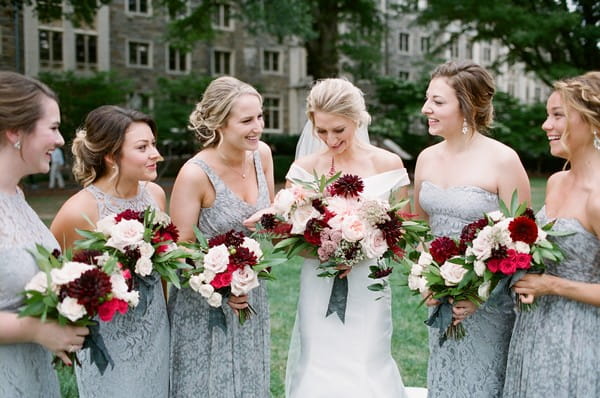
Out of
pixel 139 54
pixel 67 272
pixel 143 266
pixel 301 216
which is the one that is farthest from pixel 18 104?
pixel 139 54

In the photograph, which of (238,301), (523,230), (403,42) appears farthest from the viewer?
(403,42)

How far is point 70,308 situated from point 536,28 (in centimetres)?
3073

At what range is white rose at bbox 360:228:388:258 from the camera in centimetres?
400

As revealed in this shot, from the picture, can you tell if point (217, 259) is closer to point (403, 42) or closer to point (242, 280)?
point (242, 280)

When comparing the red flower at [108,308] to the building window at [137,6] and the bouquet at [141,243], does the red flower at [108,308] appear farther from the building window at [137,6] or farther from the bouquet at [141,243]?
the building window at [137,6]

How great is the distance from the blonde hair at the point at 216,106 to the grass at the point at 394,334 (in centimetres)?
165

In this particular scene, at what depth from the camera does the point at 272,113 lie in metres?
46.2

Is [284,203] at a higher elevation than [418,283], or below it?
higher

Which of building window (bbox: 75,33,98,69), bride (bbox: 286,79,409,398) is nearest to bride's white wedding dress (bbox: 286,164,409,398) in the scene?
bride (bbox: 286,79,409,398)

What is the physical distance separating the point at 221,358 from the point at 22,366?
1508 millimetres

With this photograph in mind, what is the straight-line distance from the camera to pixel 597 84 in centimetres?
336

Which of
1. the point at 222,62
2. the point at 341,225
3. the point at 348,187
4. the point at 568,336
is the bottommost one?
the point at 568,336

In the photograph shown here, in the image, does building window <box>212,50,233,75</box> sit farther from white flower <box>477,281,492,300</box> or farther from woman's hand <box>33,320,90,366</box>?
woman's hand <box>33,320,90,366</box>

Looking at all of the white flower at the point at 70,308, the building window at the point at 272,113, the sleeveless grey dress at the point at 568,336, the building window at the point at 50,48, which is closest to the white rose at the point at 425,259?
the sleeveless grey dress at the point at 568,336
